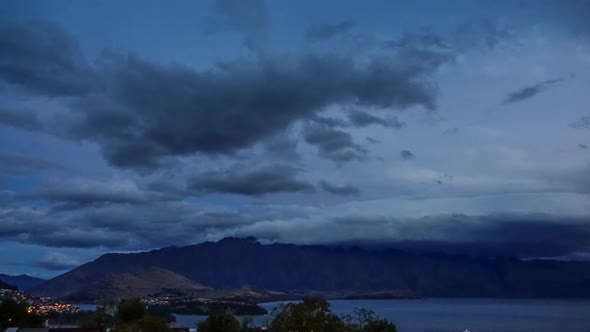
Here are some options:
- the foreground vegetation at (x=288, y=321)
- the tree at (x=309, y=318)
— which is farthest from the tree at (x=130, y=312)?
the tree at (x=309, y=318)

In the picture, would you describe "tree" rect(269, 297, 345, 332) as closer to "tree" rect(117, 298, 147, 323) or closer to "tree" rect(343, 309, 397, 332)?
"tree" rect(343, 309, 397, 332)

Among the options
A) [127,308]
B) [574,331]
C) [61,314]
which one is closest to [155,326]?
[127,308]

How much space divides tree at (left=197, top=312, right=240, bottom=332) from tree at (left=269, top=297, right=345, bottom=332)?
371 inches

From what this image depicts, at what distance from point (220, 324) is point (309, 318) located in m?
13.0

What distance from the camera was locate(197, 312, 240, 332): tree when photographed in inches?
2315

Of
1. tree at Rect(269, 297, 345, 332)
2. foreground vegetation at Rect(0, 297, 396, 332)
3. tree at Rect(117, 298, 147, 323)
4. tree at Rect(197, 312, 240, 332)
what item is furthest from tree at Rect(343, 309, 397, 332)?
tree at Rect(117, 298, 147, 323)

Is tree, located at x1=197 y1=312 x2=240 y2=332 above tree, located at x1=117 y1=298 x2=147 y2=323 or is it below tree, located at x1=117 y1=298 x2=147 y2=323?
below

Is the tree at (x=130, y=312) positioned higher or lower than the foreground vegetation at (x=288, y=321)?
higher

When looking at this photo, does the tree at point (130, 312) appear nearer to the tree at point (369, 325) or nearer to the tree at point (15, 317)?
the tree at point (369, 325)

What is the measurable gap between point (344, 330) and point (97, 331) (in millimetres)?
29726

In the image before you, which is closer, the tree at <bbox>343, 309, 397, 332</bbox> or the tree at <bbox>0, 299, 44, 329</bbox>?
the tree at <bbox>343, 309, 397, 332</bbox>

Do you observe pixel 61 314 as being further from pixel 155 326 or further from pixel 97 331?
pixel 155 326

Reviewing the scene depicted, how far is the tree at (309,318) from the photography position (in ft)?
161

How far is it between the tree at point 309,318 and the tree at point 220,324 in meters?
9.43
